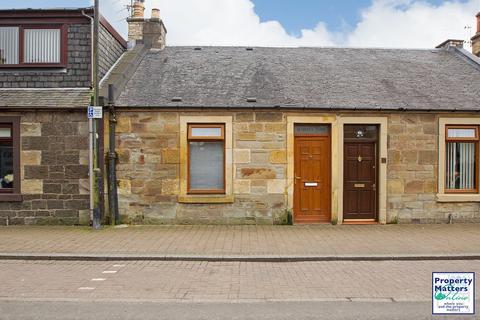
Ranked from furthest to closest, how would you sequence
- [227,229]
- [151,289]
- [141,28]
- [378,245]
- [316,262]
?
[141,28], [227,229], [378,245], [316,262], [151,289]

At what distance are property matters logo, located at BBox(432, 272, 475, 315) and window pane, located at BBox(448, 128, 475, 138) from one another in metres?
10.0

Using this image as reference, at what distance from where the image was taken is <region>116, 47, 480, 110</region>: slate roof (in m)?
12.4

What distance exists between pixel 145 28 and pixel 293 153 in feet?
25.9

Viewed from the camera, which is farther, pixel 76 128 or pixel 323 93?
pixel 323 93

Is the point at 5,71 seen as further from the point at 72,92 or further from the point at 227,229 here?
the point at 227,229

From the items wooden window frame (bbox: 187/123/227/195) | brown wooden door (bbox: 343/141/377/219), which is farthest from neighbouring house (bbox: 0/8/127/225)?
brown wooden door (bbox: 343/141/377/219)

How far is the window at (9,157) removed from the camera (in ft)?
39.0

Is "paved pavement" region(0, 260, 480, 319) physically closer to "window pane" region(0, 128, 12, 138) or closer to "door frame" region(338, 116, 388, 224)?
"door frame" region(338, 116, 388, 224)

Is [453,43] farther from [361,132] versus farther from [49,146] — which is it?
[49,146]

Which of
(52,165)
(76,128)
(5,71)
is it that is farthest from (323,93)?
(5,71)

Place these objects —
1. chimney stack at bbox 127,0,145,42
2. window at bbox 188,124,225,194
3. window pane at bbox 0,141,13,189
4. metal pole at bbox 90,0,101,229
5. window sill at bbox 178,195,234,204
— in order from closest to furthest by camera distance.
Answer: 1. metal pole at bbox 90,0,101,229
2. window sill at bbox 178,195,234,204
3. window pane at bbox 0,141,13,189
4. window at bbox 188,124,225,194
5. chimney stack at bbox 127,0,145,42

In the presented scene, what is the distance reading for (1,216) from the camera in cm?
1198

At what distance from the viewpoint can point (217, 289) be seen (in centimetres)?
662

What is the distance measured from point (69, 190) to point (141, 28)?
7.34 metres
